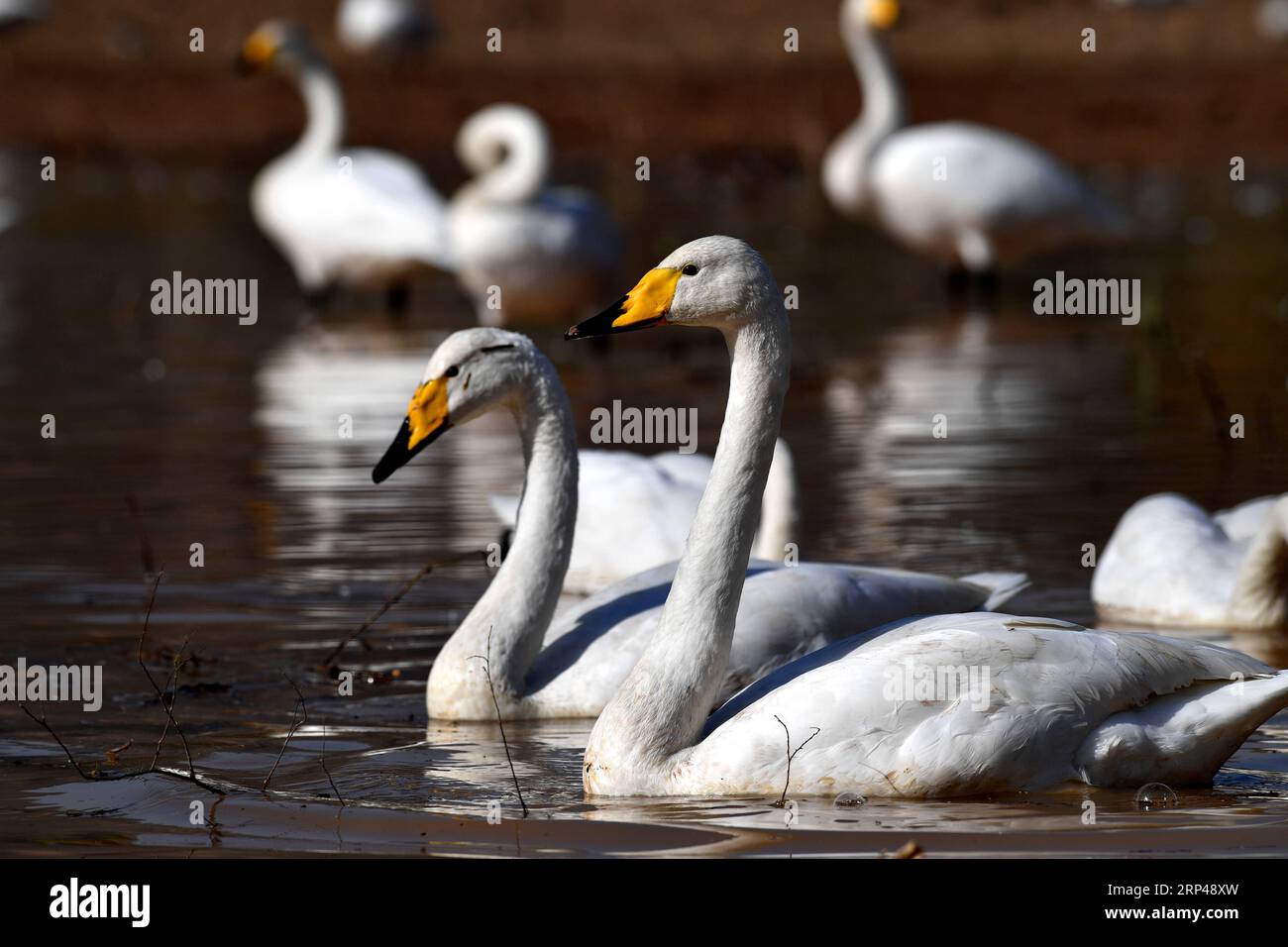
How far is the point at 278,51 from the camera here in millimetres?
20766

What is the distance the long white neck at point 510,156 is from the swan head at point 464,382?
9.72 metres

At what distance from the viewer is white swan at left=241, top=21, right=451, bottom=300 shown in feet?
58.9

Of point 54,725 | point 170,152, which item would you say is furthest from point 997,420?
point 170,152

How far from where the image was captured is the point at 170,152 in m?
31.7

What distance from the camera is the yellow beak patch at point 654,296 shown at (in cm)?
582

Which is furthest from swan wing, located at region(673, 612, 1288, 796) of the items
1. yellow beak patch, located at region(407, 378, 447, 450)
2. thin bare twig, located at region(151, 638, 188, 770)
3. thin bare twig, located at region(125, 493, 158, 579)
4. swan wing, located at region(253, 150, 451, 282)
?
swan wing, located at region(253, 150, 451, 282)

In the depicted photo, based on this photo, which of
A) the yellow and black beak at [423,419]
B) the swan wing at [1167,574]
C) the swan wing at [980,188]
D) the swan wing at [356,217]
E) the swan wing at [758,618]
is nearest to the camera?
the swan wing at [758,618]

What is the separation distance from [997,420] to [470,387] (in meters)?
5.98

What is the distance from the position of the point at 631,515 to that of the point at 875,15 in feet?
44.1

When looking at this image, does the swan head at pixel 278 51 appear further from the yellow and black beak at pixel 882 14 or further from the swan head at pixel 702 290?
the swan head at pixel 702 290

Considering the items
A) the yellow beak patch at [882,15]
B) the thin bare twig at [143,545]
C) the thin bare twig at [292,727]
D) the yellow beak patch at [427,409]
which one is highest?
the yellow beak patch at [882,15]

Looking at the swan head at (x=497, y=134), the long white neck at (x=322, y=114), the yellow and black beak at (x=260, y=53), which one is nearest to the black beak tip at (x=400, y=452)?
the swan head at (x=497, y=134)

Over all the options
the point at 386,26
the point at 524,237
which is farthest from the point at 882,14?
the point at 386,26

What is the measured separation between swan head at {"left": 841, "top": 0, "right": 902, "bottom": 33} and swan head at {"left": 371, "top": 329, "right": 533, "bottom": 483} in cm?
1481
